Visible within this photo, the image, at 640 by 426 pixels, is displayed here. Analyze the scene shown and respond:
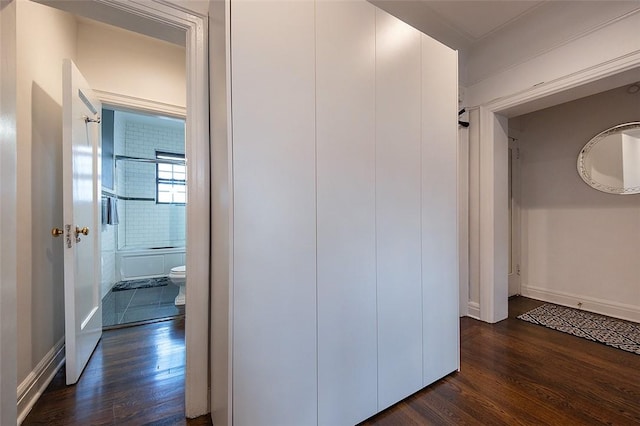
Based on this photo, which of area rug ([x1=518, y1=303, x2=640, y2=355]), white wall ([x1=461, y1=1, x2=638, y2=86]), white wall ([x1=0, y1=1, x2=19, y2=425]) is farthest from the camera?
area rug ([x1=518, y1=303, x2=640, y2=355])

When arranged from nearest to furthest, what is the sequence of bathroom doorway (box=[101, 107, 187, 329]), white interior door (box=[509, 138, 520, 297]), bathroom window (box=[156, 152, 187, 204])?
1. white interior door (box=[509, 138, 520, 297])
2. bathroom doorway (box=[101, 107, 187, 329])
3. bathroom window (box=[156, 152, 187, 204])

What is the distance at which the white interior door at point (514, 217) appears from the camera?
3455 millimetres

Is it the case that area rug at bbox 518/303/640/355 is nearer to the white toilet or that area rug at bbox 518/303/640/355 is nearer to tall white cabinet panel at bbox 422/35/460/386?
tall white cabinet panel at bbox 422/35/460/386

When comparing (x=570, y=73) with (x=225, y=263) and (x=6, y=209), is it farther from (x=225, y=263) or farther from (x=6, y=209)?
(x=6, y=209)

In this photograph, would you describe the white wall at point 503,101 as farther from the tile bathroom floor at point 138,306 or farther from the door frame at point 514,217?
the tile bathroom floor at point 138,306

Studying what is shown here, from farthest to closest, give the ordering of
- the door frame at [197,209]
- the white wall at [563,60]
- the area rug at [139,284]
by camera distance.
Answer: the area rug at [139,284] → the white wall at [563,60] → the door frame at [197,209]

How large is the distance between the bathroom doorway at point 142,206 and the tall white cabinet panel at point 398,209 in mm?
3010

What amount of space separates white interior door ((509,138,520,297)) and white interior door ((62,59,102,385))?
14.2ft

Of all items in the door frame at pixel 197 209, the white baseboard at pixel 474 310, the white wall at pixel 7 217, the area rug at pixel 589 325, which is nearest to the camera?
the white wall at pixel 7 217

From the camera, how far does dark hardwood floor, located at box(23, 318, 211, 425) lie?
4.73 ft

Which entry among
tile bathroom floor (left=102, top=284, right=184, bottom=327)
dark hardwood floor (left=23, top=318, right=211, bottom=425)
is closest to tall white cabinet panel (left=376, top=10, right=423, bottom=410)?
dark hardwood floor (left=23, top=318, right=211, bottom=425)

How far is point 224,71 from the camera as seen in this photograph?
43.1 inches

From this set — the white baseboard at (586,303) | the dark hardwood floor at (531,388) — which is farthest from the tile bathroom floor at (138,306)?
the white baseboard at (586,303)

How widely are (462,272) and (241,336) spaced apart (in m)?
2.54
